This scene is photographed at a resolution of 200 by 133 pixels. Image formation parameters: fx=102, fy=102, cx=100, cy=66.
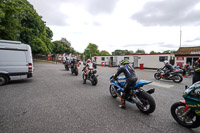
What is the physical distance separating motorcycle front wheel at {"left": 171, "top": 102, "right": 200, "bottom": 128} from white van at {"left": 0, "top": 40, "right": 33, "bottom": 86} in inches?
302

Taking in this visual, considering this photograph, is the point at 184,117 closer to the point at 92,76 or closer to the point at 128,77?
the point at 128,77

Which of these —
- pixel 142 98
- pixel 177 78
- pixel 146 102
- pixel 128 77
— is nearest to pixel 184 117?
pixel 146 102

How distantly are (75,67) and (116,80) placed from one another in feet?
22.6

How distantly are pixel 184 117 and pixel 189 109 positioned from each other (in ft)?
0.82

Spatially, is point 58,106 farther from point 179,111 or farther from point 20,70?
point 20,70

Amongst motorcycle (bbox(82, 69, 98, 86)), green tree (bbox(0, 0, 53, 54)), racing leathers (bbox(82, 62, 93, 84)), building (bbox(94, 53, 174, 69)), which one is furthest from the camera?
building (bbox(94, 53, 174, 69))

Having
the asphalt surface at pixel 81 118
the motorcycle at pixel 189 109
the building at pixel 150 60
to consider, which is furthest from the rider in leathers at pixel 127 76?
the building at pixel 150 60

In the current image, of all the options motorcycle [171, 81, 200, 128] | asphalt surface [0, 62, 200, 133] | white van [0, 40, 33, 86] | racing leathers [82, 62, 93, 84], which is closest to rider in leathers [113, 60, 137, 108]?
asphalt surface [0, 62, 200, 133]

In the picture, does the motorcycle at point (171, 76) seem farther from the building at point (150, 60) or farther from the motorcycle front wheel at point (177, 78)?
the building at point (150, 60)

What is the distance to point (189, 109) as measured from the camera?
239 centimetres

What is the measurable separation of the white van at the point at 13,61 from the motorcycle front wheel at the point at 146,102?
6.80m

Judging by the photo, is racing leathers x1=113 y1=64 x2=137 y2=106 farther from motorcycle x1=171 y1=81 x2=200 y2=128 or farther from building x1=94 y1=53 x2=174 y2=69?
building x1=94 y1=53 x2=174 y2=69

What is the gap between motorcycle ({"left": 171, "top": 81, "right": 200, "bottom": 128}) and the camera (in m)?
2.25

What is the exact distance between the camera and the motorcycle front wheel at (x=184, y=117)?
2329mm
